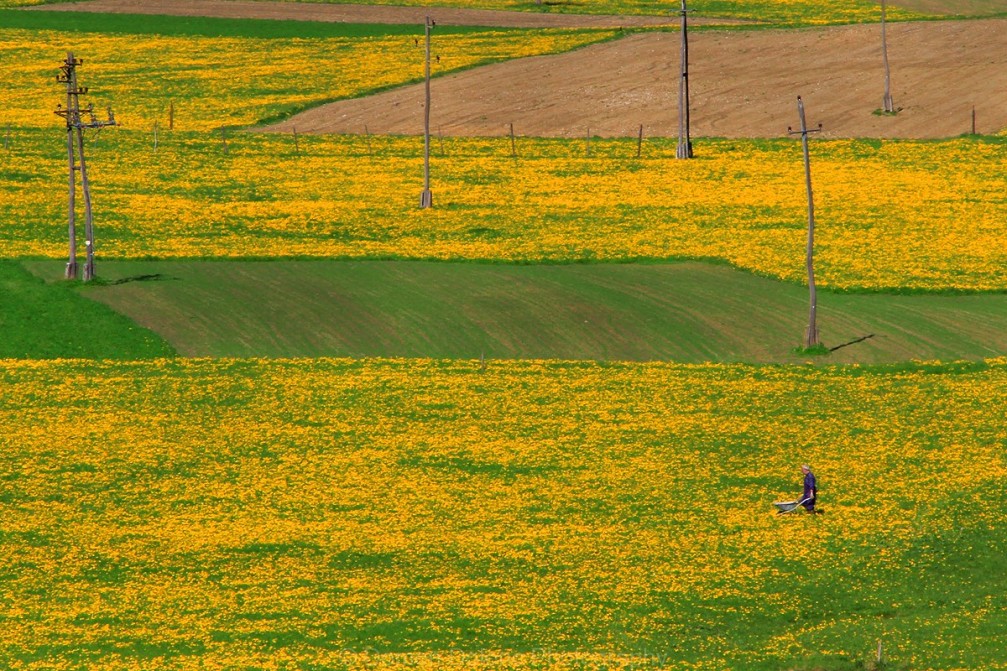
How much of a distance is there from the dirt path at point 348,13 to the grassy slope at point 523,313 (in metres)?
72.3

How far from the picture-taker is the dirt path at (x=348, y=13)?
148 meters

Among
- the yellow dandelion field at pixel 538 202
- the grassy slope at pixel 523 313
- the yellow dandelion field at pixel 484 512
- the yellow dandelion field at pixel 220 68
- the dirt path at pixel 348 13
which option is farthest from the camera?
the dirt path at pixel 348 13

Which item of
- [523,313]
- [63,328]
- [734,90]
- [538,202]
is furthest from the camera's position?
[734,90]

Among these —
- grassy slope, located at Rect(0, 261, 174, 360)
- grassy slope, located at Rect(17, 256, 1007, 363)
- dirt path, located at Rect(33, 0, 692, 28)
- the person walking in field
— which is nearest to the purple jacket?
the person walking in field

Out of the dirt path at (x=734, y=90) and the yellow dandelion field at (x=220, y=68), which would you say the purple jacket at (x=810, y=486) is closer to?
the dirt path at (x=734, y=90)

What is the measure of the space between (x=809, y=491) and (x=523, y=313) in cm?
2410

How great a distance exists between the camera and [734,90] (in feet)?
394

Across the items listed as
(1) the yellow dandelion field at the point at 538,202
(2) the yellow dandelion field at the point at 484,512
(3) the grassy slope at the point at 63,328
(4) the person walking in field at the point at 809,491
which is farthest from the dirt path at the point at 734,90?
(4) the person walking in field at the point at 809,491

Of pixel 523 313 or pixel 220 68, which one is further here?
pixel 220 68

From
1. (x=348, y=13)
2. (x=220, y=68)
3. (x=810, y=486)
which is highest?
(x=348, y=13)

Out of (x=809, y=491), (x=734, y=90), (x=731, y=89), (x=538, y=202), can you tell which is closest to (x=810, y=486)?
(x=809, y=491)

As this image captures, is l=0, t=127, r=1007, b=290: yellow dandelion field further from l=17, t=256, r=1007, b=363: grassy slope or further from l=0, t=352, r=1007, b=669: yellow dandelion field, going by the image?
l=0, t=352, r=1007, b=669: yellow dandelion field

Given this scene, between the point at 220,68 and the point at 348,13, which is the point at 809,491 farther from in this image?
the point at 348,13

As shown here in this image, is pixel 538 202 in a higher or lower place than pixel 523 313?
higher
